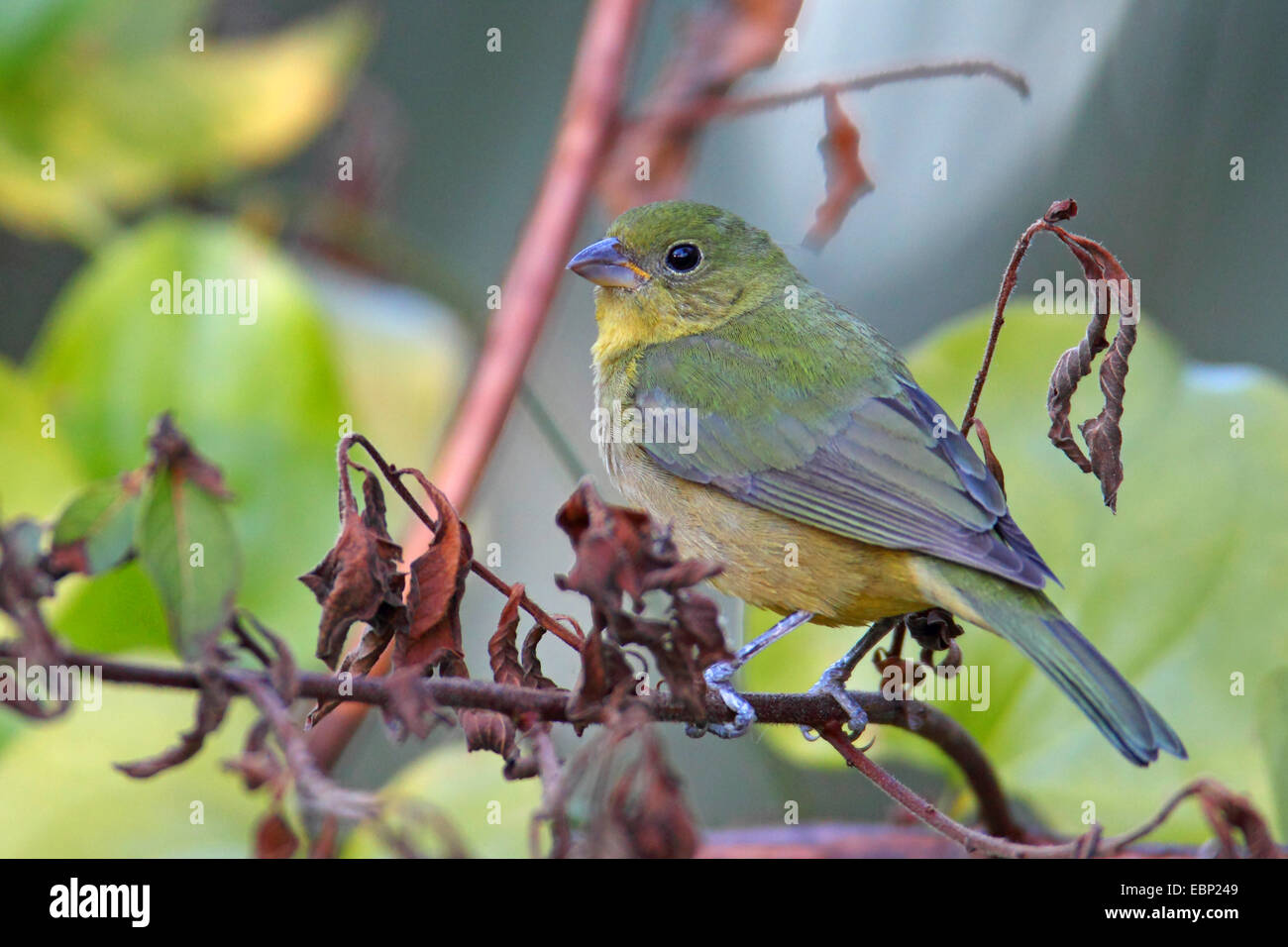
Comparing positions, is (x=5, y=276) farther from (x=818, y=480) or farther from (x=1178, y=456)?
(x=1178, y=456)

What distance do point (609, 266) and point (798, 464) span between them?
793 millimetres

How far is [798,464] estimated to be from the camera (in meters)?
2.53

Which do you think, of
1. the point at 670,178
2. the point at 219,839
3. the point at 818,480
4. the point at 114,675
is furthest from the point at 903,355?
the point at 114,675

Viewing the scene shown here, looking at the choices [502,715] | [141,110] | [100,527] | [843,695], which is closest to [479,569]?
[502,715]

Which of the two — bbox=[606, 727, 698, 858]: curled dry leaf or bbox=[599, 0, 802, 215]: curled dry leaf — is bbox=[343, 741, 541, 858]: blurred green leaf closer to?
bbox=[606, 727, 698, 858]: curled dry leaf

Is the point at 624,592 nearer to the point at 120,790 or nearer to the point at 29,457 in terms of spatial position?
the point at 120,790

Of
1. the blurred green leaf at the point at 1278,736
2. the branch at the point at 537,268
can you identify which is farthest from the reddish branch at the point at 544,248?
the blurred green leaf at the point at 1278,736

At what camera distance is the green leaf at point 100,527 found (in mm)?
1501

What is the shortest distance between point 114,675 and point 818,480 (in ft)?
5.04

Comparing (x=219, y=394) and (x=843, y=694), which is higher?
(x=219, y=394)

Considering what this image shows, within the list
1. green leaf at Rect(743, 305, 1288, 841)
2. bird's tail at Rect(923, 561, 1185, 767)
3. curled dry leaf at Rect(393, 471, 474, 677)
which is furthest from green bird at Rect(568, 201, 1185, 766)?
curled dry leaf at Rect(393, 471, 474, 677)

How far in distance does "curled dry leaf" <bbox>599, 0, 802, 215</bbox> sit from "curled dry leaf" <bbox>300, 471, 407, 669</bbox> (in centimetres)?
174

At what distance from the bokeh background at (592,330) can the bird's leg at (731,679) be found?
0.41 feet

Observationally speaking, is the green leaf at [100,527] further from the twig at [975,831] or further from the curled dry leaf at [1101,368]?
the curled dry leaf at [1101,368]
